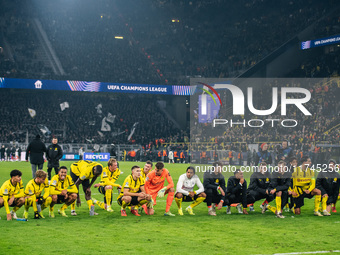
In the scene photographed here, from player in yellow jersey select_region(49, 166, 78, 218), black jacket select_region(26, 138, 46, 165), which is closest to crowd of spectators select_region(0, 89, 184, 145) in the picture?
black jacket select_region(26, 138, 46, 165)

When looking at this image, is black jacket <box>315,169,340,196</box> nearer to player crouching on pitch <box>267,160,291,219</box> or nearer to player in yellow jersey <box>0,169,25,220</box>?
player crouching on pitch <box>267,160,291,219</box>

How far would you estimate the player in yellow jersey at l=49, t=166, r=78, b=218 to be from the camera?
12.0 m

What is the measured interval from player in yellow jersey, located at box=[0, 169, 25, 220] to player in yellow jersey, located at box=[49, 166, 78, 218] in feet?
2.79

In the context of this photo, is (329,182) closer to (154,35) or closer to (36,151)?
(36,151)

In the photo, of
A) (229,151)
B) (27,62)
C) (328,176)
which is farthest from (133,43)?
(328,176)

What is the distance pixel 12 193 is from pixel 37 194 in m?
0.58

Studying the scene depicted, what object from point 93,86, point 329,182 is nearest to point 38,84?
point 93,86

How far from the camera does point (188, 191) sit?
13164mm

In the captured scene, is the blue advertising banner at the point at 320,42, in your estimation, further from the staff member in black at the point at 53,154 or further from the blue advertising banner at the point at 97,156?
the staff member in black at the point at 53,154

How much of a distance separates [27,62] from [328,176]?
4502 centimetres

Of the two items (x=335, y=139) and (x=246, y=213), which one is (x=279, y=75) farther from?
(x=246, y=213)

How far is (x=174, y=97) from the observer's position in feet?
191

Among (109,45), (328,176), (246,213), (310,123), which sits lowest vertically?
(246,213)

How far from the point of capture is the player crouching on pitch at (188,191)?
12.9 meters
